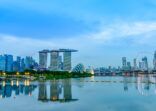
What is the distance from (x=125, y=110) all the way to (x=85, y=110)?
105 inches

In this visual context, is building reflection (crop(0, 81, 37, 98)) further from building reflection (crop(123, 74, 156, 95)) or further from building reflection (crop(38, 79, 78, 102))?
building reflection (crop(123, 74, 156, 95))

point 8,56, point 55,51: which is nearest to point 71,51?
point 55,51

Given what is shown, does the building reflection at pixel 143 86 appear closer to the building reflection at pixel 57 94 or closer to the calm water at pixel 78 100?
the calm water at pixel 78 100

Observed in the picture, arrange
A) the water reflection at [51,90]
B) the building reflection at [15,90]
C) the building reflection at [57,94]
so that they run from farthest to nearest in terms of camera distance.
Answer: the building reflection at [15,90]
the water reflection at [51,90]
the building reflection at [57,94]

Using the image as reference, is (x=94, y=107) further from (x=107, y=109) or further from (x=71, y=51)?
(x=71, y=51)

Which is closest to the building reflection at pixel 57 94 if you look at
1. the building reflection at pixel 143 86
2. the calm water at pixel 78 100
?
the calm water at pixel 78 100

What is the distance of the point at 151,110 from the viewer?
21.7 metres

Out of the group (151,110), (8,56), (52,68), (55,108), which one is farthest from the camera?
(52,68)

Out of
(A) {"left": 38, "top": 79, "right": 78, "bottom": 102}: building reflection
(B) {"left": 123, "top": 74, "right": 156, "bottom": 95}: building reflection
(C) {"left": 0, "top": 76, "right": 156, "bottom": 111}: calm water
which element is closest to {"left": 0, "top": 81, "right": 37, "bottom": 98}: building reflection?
(C) {"left": 0, "top": 76, "right": 156, "bottom": 111}: calm water

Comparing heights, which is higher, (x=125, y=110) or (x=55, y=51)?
(x=55, y=51)

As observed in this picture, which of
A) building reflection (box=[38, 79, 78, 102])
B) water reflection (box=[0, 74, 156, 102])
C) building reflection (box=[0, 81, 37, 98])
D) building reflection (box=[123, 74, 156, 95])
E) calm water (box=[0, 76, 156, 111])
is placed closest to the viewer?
calm water (box=[0, 76, 156, 111])

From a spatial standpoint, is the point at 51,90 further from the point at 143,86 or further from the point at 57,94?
the point at 143,86

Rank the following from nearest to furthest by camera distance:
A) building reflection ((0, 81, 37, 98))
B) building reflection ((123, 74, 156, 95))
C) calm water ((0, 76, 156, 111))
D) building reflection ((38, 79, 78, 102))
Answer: calm water ((0, 76, 156, 111)), building reflection ((38, 79, 78, 102)), building reflection ((0, 81, 37, 98)), building reflection ((123, 74, 156, 95))

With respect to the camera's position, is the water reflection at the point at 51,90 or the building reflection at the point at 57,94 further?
the water reflection at the point at 51,90
